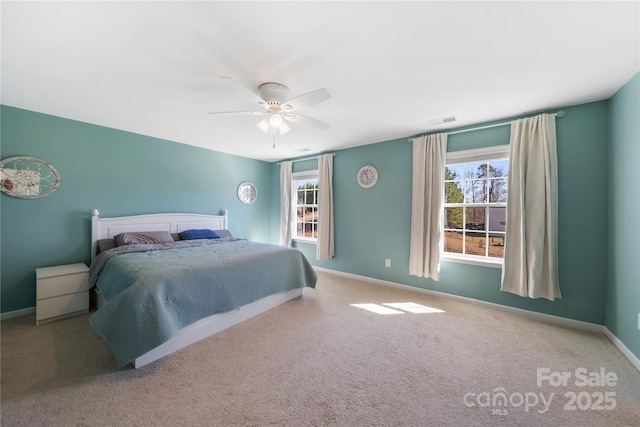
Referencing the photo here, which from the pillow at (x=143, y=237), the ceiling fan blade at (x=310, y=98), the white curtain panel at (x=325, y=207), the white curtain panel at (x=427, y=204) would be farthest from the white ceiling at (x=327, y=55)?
the white curtain panel at (x=325, y=207)

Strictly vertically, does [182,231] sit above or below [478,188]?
below

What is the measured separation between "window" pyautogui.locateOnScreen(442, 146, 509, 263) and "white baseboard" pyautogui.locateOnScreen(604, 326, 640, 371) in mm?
1079

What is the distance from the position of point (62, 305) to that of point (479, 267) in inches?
196

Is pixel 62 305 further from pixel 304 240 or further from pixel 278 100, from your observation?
pixel 304 240

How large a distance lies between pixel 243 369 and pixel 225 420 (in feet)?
1.51

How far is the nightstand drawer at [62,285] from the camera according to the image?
8.44 ft

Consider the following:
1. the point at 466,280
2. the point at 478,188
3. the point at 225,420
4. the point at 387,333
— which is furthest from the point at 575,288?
the point at 225,420

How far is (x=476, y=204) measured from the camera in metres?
3.28

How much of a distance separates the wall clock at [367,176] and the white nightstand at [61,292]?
3970 millimetres

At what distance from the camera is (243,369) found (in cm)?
192

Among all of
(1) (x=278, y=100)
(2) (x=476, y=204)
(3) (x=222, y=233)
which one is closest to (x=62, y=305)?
(3) (x=222, y=233)

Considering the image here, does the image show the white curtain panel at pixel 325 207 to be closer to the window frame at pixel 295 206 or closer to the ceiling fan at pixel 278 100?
the window frame at pixel 295 206

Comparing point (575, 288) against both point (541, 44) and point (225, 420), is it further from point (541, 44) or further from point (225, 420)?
point (225, 420)

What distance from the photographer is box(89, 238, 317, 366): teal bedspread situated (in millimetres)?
1882
